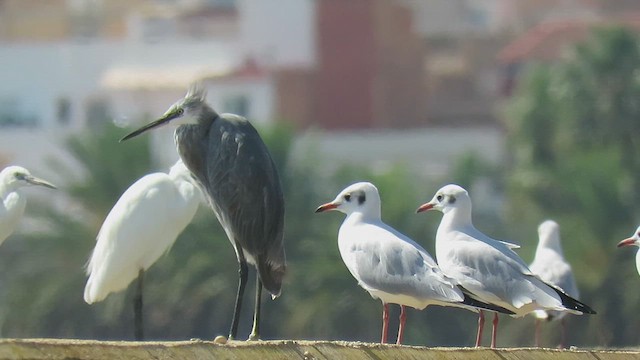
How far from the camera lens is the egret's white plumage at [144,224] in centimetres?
1555

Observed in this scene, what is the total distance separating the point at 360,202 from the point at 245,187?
2.43 ft

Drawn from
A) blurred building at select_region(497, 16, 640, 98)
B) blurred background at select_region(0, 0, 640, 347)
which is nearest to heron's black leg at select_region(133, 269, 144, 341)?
blurred background at select_region(0, 0, 640, 347)

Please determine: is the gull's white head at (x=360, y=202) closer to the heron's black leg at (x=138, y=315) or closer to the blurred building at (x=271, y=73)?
the heron's black leg at (x=138, y=315)

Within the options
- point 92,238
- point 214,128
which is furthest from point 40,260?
point 214,128

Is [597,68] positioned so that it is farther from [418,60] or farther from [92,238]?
[418,60]

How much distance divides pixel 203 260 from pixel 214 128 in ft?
111

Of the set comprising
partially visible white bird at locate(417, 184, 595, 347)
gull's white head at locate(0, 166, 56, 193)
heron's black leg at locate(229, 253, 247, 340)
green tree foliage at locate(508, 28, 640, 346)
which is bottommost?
green tree foliage at locate(508, 28, 640, 346)

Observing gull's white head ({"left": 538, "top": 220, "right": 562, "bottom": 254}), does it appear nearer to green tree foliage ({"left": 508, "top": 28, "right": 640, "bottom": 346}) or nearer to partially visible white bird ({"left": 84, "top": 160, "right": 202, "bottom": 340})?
partially visible white bird ({"left": 84, "top": 160, "right": 202, "bottom": 340})

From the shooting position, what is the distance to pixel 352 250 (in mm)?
13891

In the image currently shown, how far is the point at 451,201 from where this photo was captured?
14.6 m

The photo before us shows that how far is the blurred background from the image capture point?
152ft

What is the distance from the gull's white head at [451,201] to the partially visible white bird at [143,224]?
1.78 metres

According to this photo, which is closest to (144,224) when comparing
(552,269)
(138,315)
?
(138,315)

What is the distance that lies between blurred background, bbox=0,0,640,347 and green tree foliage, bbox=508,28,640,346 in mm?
55
